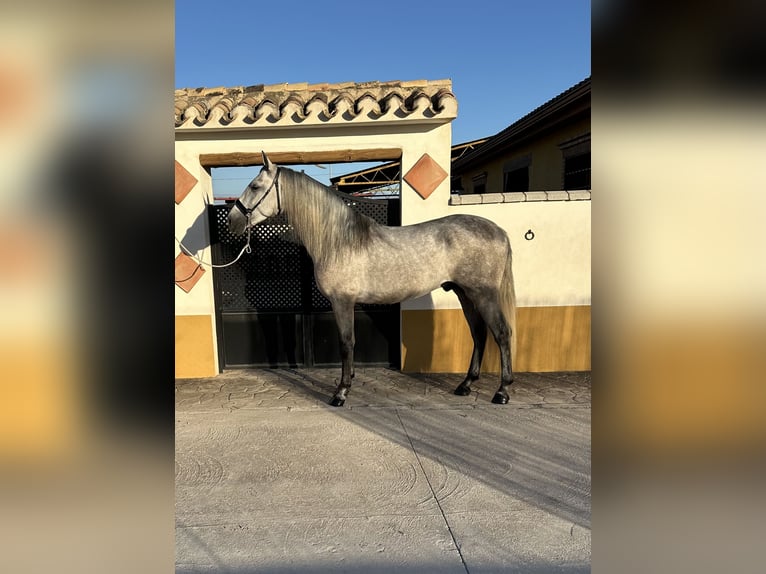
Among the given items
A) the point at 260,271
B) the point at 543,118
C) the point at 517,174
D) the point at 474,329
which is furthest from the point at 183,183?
the point at 517,174

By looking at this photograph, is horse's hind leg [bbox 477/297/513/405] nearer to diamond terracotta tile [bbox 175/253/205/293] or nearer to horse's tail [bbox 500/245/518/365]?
horse's tail [bbox 500/245/518/365]

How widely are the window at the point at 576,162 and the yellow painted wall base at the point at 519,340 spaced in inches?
109

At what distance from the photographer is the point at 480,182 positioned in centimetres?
1087

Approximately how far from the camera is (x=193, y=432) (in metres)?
3.08

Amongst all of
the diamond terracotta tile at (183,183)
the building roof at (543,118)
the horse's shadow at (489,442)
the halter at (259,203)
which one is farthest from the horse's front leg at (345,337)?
the building roof at (543,118)

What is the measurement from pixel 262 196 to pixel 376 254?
1.07 meters

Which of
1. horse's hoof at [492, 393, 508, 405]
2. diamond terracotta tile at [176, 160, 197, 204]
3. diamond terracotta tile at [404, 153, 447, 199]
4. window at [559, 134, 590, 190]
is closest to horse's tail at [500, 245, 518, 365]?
horse's hoof at [492, 393, 508, 405]

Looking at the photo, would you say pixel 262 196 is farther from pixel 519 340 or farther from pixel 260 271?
pixel 519 340

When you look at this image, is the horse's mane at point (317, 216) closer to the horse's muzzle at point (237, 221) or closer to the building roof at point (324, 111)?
the horse's muzzle at point (237, 221)
